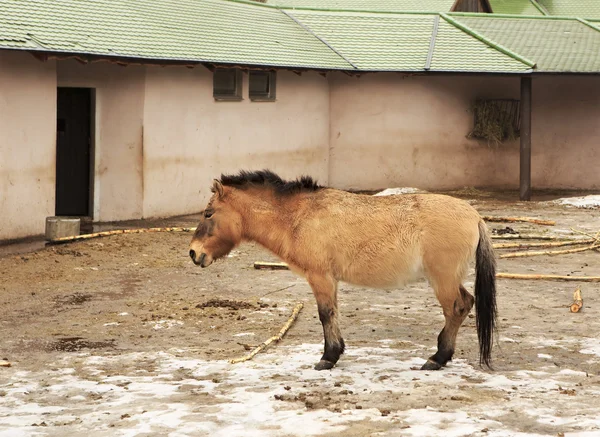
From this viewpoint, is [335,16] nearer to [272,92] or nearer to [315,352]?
[272,92]

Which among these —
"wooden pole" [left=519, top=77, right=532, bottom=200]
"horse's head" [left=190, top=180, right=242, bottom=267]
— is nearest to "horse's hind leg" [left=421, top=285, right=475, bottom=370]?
"horse's head" [left=190, top=180, right=242, bottom=267]

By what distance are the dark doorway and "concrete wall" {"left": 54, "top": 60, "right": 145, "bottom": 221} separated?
8.3 inches

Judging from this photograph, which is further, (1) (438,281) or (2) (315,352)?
(2) (315,352)

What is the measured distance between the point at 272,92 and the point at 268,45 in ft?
3.62

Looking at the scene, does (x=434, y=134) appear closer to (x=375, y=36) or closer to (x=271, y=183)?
(x=375, y=36)

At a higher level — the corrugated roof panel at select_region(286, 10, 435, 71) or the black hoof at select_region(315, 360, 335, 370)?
the corrugated roof panel at select_region(286, 10, 435, 71)

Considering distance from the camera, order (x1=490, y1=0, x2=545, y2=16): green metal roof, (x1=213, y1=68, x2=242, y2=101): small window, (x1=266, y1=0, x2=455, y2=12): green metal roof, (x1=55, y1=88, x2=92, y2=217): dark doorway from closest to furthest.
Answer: (x1=55, y1=88, x2=92, y2=217): dark doorway → (x1=213, y1=68, x2=242, y2=101): small window → (x1=266, y1=0, x2=455, y2=12): green metal roof → (x1=490, y1=0, x2=545, y2=16): green metal roof

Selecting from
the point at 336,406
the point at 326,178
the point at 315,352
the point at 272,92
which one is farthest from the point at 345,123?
the point at 336,406

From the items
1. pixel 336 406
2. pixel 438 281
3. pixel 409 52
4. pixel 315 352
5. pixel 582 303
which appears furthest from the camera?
pixel 409 52

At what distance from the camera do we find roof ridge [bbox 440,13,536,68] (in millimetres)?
25348

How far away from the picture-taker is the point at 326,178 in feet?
88.5

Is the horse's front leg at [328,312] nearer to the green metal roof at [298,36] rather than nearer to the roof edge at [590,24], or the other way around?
the green metal roof at [298,36]

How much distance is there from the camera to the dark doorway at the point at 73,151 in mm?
19750

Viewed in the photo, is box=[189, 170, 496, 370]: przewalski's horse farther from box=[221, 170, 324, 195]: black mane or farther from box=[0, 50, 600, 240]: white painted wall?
box=[0, 50, 600, 240]: white painted wall
